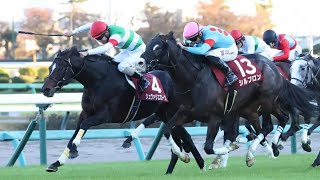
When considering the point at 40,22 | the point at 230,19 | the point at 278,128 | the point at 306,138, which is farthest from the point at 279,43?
the point at 40,22

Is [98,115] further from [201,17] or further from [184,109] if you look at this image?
[201,17]

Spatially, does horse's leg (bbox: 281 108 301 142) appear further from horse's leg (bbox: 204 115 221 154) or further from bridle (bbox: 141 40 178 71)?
bridle (bbox: 141 40 178 71)

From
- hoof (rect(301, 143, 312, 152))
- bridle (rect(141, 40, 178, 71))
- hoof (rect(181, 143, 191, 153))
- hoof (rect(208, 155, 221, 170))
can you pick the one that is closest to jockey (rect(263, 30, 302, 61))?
hoof (rect(301, 143, 312, 152))

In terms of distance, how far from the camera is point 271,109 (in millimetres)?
10086

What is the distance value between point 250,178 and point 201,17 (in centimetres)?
3619

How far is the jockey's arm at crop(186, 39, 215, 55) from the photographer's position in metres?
9.05

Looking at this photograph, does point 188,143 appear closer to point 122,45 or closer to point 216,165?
point 216,165

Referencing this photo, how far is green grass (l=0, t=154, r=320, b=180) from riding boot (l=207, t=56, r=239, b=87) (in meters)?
0.89

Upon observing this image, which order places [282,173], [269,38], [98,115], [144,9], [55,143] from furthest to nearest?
[144,9]
[55,143]
[269,38]
[98,115]
[282,173]

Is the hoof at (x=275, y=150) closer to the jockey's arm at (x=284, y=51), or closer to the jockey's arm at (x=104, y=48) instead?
the jockey's arm at (x=284, y=51)

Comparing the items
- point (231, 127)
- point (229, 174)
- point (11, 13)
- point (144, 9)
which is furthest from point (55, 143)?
point (11, 13)

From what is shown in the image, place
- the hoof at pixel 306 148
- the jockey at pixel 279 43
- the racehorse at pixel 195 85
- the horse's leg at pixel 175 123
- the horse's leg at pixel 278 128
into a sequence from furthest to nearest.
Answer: the jockey at pixel 279 43 < the hoof at pixel 306 148 < the horse's leg at pixel 278 128 < the horse's leg at pixel 175 123 < the racehorse at pixel 195 85

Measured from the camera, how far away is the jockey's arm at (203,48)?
356 inches

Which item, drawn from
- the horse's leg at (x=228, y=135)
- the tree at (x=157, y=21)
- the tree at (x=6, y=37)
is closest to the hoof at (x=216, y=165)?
the horse's leg at (x=228, y=135)
